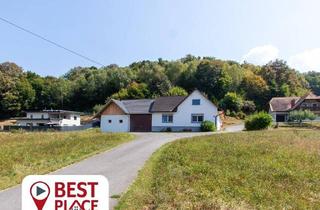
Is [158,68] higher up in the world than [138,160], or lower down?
higher up

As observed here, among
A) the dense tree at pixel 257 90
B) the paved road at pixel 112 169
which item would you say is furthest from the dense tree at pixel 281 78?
the paved road at pixel 112 169

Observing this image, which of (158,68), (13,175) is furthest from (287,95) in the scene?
(13,175)

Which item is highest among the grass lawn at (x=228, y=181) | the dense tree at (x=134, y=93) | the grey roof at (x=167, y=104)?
the dense tree at (x=134, y=93)

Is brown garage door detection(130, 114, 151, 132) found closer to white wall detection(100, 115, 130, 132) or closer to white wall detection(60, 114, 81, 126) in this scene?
white wall detection(100, 115, 130, 132)

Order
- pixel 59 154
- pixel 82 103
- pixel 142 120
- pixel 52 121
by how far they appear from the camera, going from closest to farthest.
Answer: pixel 59 154 < pixel 142 120 < pixel 52 121 < pixel 82 103

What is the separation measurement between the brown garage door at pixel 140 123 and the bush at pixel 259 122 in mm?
13310

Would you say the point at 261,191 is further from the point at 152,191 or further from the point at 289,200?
the point at 152,191

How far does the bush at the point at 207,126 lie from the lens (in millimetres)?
46013

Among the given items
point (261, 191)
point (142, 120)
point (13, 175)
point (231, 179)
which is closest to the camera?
point (261, 191)

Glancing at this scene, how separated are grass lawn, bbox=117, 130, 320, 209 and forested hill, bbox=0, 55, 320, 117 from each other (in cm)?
6676

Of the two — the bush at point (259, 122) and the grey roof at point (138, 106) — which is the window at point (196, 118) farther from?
the grey roof at point (138, 106)

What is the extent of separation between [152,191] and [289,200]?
401 cm

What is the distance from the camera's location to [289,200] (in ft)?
35.4

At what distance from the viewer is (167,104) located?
50.7 m
